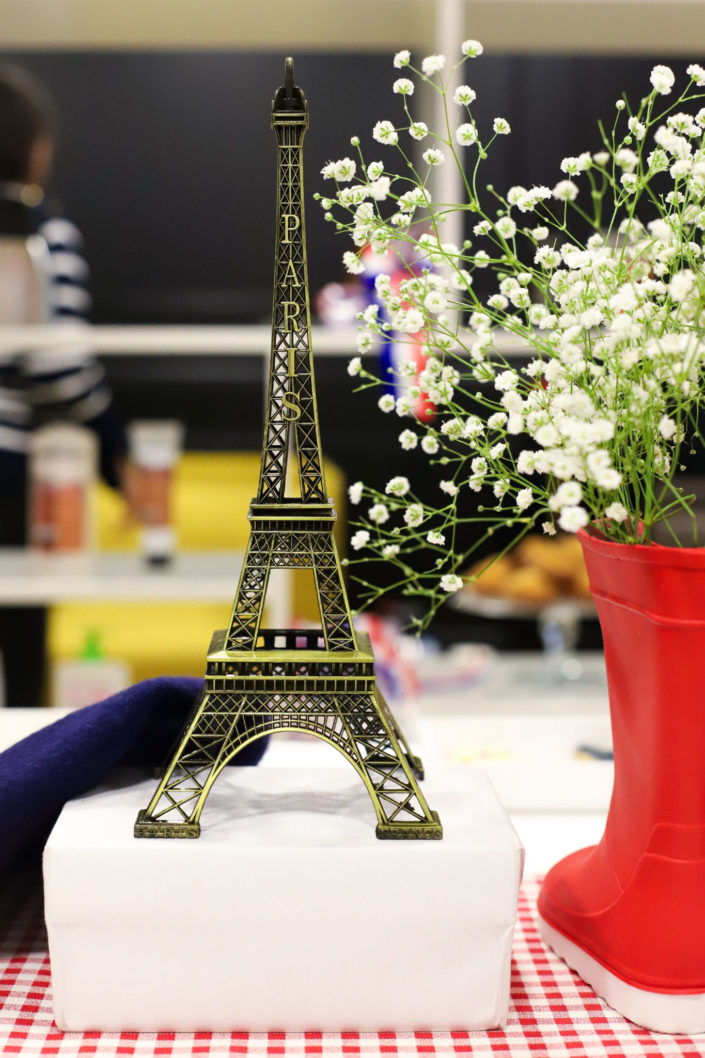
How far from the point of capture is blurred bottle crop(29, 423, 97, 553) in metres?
2.10

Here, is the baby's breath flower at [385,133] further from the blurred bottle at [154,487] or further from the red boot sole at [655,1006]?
the blurred bottle at [154,487]

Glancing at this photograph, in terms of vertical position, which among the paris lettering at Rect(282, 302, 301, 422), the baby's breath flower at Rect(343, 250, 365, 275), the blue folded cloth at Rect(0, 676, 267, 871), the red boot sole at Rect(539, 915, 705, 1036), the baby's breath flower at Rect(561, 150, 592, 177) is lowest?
the red boot sole at Rect(539, 915, 705, 1036)

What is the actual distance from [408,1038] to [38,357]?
82.8 inches

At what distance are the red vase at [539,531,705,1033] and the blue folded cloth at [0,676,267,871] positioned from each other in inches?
11.5

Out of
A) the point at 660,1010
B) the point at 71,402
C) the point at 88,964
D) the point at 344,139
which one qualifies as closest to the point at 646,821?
the point at 660,1010

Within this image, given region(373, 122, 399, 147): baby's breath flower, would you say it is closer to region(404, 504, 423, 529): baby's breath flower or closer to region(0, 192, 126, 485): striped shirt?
region(404, 504, 423, 529): baby's breath flower

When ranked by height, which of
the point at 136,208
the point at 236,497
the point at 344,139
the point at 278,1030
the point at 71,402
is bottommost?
the point at 278,1030

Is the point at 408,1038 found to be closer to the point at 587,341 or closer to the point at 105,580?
the point at 587,341

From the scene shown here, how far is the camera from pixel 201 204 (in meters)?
2.58

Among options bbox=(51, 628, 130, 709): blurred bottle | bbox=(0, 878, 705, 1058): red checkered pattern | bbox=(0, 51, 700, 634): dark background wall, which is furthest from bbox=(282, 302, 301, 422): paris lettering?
bbox=(0, 51, 700, 634): dark background wall

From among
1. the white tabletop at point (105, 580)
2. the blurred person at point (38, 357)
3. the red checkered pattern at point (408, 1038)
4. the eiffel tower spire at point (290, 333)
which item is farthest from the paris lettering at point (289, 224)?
the blurred person at point (38, 357)

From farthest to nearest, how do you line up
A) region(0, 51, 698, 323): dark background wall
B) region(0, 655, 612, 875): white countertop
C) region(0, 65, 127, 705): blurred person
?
region(0, 51, 698, 323): dark background wall < region(0, 65, 127, 705): blurred person < region(0, 655, 612, 875): white countertop

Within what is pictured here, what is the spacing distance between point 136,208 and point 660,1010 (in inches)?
95.0

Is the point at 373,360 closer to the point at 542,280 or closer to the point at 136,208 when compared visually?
the point at 136,208
